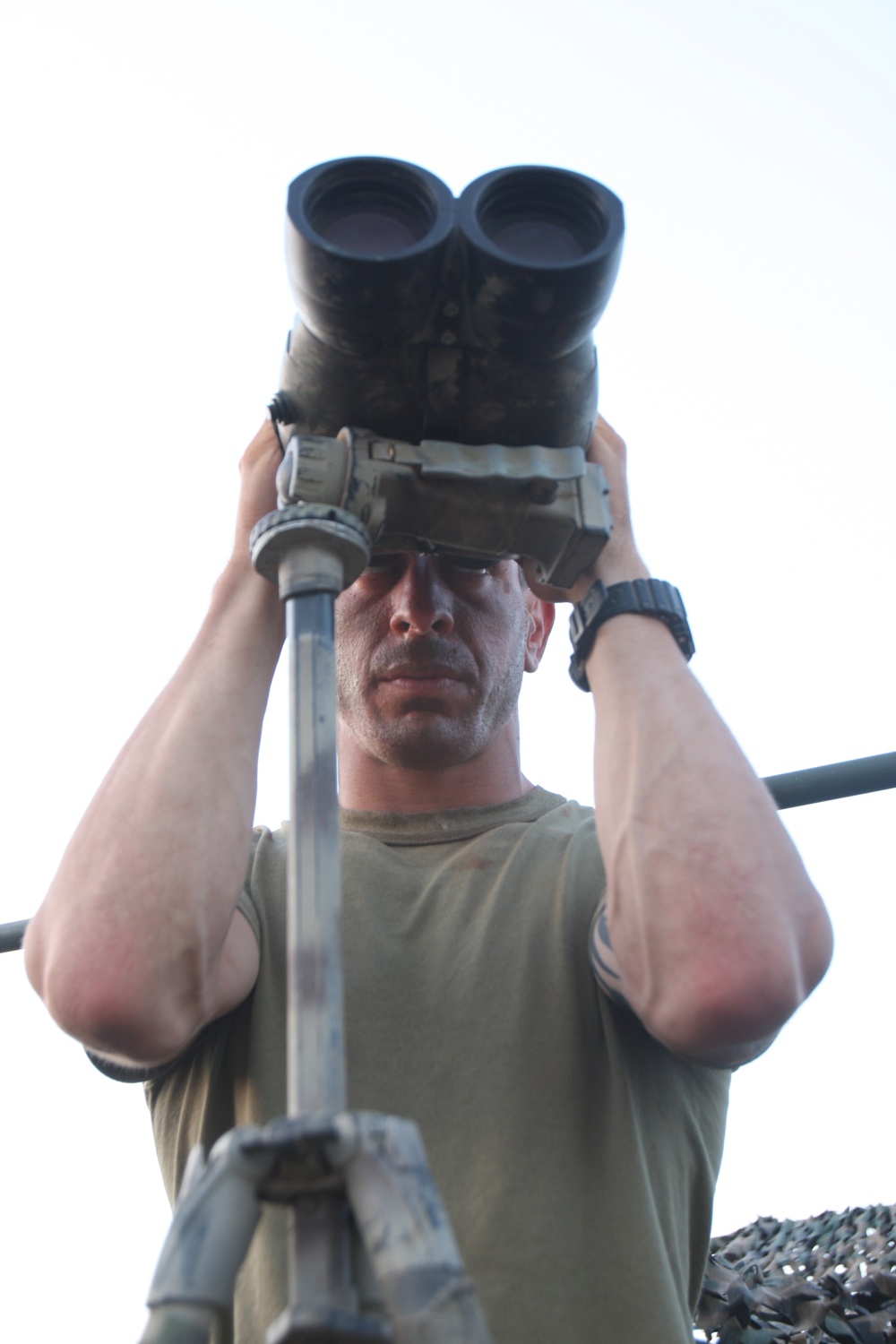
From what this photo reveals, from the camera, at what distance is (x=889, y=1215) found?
266 cm

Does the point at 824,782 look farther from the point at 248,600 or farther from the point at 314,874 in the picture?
the point at 314,874

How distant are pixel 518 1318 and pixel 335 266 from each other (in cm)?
119

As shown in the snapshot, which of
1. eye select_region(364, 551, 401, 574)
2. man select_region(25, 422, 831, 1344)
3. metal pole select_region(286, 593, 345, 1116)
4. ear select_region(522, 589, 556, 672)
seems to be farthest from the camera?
ear select_region(522, 589, 556, 672)

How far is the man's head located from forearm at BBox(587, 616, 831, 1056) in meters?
0.48

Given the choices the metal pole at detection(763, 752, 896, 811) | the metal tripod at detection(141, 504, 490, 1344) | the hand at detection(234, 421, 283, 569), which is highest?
the hand at detection(234, 421, 283, 569)

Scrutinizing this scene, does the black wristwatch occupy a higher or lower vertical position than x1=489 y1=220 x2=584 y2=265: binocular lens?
lower

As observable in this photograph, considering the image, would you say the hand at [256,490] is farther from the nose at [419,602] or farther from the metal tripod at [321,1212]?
the metal tripod at [321,1212]

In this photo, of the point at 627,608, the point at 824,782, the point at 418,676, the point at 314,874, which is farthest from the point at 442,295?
the point at 824,782

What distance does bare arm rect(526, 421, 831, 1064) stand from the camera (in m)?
1.44

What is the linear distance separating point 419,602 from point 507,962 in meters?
0.61

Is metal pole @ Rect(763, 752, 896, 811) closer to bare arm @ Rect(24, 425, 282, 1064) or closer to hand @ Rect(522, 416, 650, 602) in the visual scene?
hand @ Rect(522, 416, 650, 602)

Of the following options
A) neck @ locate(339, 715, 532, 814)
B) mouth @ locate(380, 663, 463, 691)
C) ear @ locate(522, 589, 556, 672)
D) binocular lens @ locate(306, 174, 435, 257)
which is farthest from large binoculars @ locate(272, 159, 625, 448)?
ear @ locate(522, 589, 556, 672)

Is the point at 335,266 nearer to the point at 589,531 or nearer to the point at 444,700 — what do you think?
the point at 589,531

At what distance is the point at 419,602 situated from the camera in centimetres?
212
